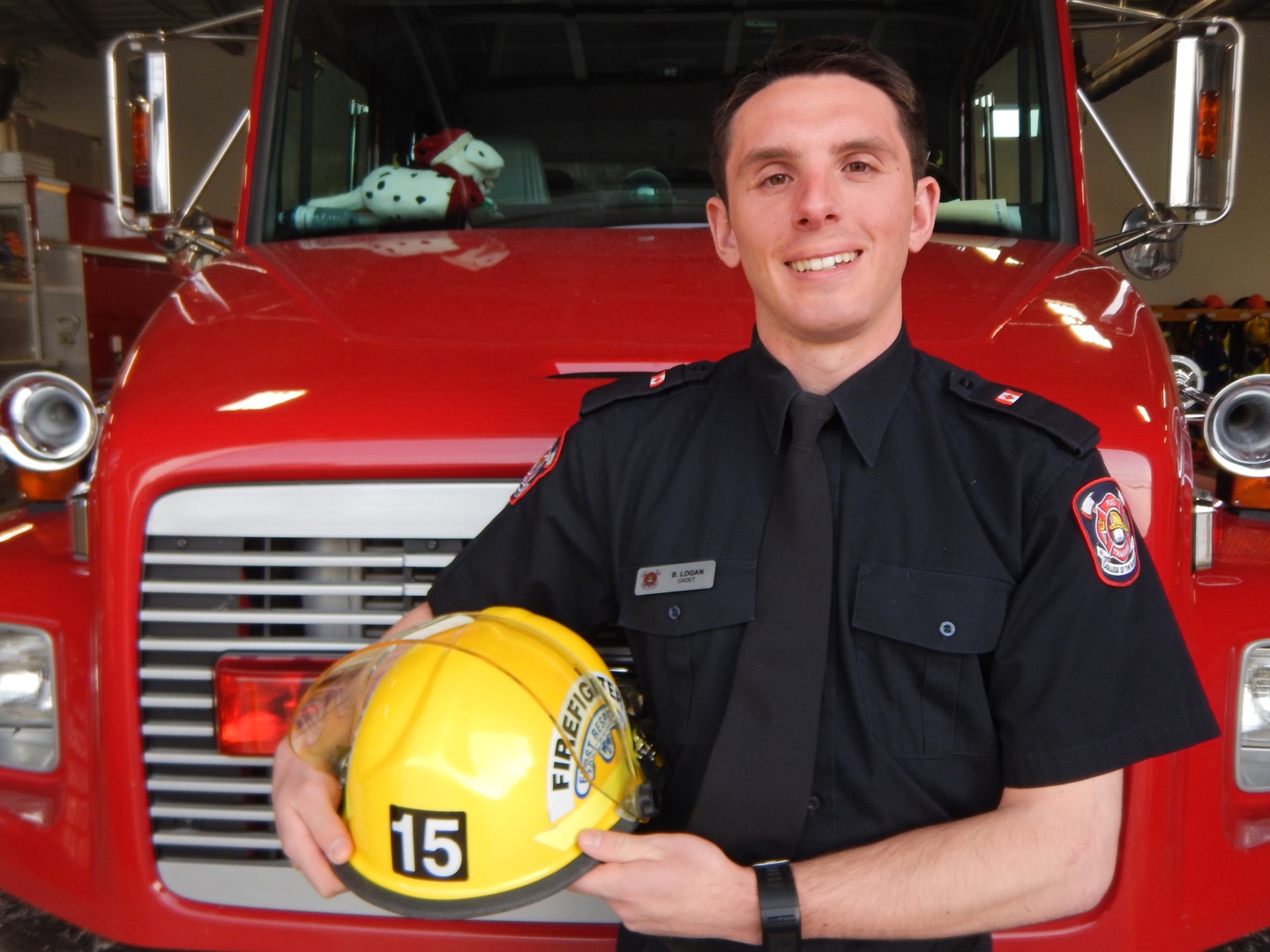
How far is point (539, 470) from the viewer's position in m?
1.61

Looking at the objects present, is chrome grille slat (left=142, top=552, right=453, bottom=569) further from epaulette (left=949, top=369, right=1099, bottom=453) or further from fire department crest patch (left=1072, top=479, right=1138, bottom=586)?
fire department crest patch (left=1072, top=479, right=1138, bottom=586)

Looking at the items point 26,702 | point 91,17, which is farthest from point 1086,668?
point 91,17

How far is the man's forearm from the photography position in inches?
51.4

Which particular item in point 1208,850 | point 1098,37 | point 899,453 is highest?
point 1098,37

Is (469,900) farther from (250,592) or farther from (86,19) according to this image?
(86,19)

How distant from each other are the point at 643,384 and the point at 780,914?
2.33ft

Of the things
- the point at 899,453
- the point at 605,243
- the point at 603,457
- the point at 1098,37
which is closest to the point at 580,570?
the point at 603,457

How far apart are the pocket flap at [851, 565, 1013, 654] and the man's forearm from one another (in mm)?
185

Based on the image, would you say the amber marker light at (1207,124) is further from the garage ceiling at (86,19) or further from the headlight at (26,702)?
the garage ceiling at (86,19)

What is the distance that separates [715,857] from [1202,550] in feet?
3.34

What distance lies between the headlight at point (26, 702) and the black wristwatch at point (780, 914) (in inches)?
48.2

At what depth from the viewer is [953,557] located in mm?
1420

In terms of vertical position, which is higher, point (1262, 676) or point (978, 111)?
point (978, 111)

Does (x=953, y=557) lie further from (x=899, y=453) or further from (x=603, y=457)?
(x=603, y=457)
